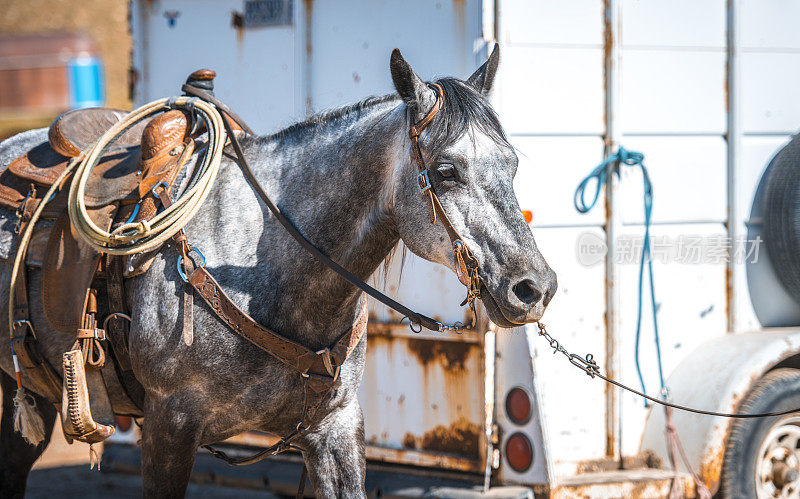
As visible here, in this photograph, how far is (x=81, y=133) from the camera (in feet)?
11.0

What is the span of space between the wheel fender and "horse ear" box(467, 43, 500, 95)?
6.38ft

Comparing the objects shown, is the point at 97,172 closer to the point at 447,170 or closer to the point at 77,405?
the point at 77,405

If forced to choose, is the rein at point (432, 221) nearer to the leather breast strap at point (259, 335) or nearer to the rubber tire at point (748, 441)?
the leather breast strap at point (259, 335)

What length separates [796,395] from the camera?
158 inches

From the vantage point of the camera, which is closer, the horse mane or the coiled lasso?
the horse mane

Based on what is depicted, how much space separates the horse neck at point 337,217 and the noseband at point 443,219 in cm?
18

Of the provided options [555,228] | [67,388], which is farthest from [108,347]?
[555,228]

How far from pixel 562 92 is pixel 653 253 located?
879 mm

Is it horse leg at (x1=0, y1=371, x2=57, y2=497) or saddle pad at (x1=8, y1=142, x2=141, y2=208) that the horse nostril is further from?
horse leg at (x1=0, y1=371, x2=57, y2=497)

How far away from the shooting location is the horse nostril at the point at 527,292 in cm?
225

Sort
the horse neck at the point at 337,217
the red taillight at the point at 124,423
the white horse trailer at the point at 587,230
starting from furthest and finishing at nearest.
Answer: the red taillight at the point at 124,423 → the white horse trailer at the point at 587,230 → the horse neck at the point at 337,217

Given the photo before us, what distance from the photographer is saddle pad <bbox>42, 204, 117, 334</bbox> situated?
2.88m

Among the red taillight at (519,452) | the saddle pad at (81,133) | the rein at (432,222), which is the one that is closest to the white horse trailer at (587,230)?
the red taillight at (519,452)

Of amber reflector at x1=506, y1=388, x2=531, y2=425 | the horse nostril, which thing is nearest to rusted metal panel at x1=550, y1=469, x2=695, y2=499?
amber reflector at x1=506, y1=388, x2=531, y2=425
